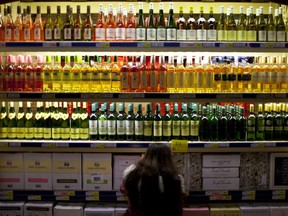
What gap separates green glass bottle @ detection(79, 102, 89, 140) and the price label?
93 cm

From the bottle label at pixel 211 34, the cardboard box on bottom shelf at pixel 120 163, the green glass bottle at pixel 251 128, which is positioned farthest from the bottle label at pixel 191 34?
the cardboard box on bottom shelf at pixel 120 163

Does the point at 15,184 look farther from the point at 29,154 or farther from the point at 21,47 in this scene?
the point at 21,47

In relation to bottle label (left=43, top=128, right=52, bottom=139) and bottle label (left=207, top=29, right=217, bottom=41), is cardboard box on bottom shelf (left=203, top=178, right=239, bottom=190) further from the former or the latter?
bottle label (left=43, top=128, right=52, bottom=139)

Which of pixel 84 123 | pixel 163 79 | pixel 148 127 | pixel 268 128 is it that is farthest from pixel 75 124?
pixel 268 128

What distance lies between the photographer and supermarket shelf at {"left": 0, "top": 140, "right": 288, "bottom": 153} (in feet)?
15.3

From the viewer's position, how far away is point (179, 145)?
4633mm

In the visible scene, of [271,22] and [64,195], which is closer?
[64,195]

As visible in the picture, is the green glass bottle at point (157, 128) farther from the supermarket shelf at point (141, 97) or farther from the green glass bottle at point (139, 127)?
the supermarket shelf at point (141, 97)

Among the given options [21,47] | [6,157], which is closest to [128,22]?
[21,47]

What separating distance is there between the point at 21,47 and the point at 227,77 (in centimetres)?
218

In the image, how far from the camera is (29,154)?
481cm

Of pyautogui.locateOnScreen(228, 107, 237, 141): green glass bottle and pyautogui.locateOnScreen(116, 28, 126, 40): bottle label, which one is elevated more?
pyautogui.locateOnScreen(116, 28, 126, 40): bottle label

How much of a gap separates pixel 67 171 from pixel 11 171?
1.95ft

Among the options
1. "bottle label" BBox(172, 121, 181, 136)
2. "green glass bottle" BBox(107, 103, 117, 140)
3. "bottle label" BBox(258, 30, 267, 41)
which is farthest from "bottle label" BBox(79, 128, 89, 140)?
"bottle label" BBox(258, 30, 267, 41)
